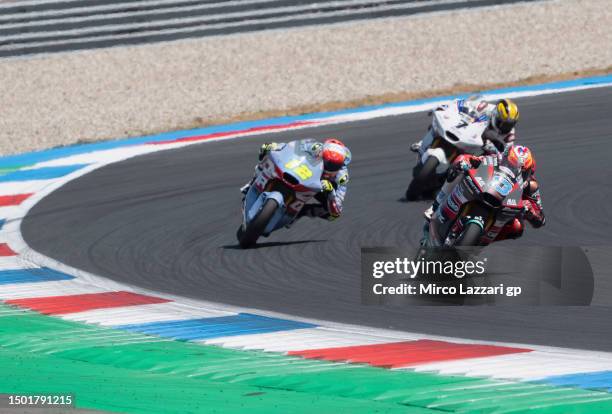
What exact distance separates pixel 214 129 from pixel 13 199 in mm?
5192

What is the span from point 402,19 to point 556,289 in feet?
53.6

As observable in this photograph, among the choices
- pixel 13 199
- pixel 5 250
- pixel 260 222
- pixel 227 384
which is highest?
pixel 13 199

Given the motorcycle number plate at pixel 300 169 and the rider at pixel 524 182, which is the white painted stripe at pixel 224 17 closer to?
the motorcycle number plate at pixel 300 169

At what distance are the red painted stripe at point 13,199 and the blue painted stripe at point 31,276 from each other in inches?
151

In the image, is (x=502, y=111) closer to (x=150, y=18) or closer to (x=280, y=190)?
(x=280, y=190)

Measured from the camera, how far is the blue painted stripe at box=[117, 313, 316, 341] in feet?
28.5

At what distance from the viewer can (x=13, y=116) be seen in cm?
2123

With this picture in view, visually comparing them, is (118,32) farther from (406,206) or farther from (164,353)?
(164,353)

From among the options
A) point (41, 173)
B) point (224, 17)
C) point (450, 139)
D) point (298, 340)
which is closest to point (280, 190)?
point (450, 139)

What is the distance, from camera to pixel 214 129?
795 inches

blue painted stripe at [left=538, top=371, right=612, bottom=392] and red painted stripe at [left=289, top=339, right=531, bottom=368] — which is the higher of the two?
red painted stripe at [left=289, top=339, right=531, bottom=368]

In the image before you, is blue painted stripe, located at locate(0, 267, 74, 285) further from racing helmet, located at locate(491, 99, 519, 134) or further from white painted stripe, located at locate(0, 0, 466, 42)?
white painted stripe, located at locate(0, 0, 466, 42)

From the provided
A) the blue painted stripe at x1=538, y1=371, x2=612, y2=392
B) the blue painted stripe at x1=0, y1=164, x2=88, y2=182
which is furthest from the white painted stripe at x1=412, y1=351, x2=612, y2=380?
the blue painted stripe at x1=0, y1=164, x2=88, y2=182

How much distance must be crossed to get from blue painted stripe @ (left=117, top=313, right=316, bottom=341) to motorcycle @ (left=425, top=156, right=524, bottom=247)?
1.69 m
